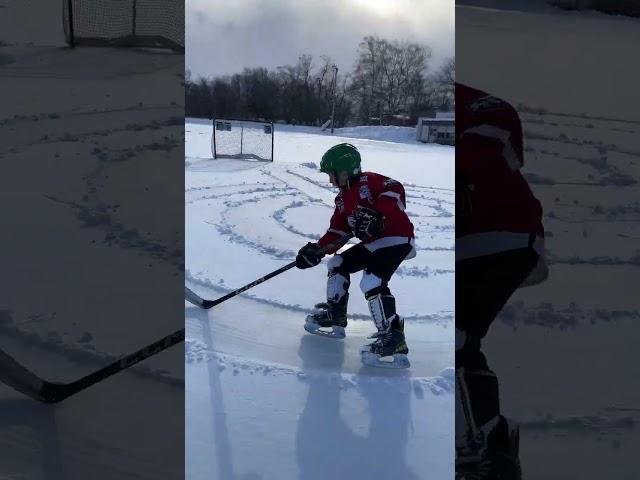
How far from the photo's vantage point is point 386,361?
113 inches

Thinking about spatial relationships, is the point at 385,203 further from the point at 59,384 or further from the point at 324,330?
the point at 59,384

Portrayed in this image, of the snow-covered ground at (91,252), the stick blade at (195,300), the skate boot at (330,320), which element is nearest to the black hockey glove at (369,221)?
the skate boot at (330,320)

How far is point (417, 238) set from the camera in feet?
20.4

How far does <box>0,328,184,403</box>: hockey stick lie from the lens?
134 centimetres

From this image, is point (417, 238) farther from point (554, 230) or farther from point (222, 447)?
point (554, 230)

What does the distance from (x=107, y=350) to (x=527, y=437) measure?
1032mm

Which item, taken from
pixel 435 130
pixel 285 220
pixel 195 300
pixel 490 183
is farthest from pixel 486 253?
pixel 435 130

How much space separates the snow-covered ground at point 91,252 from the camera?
1316mm

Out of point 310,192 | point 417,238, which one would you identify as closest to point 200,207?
point 310,192

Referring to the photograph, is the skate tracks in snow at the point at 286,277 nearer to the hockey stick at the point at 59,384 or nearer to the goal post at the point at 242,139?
the hockey stick at the point at 59,384

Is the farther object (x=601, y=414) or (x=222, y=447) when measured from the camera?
(x=222, y=447)

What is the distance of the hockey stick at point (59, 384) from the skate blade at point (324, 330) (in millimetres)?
1923

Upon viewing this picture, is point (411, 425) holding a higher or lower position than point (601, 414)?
lower

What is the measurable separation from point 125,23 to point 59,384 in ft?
2.82
